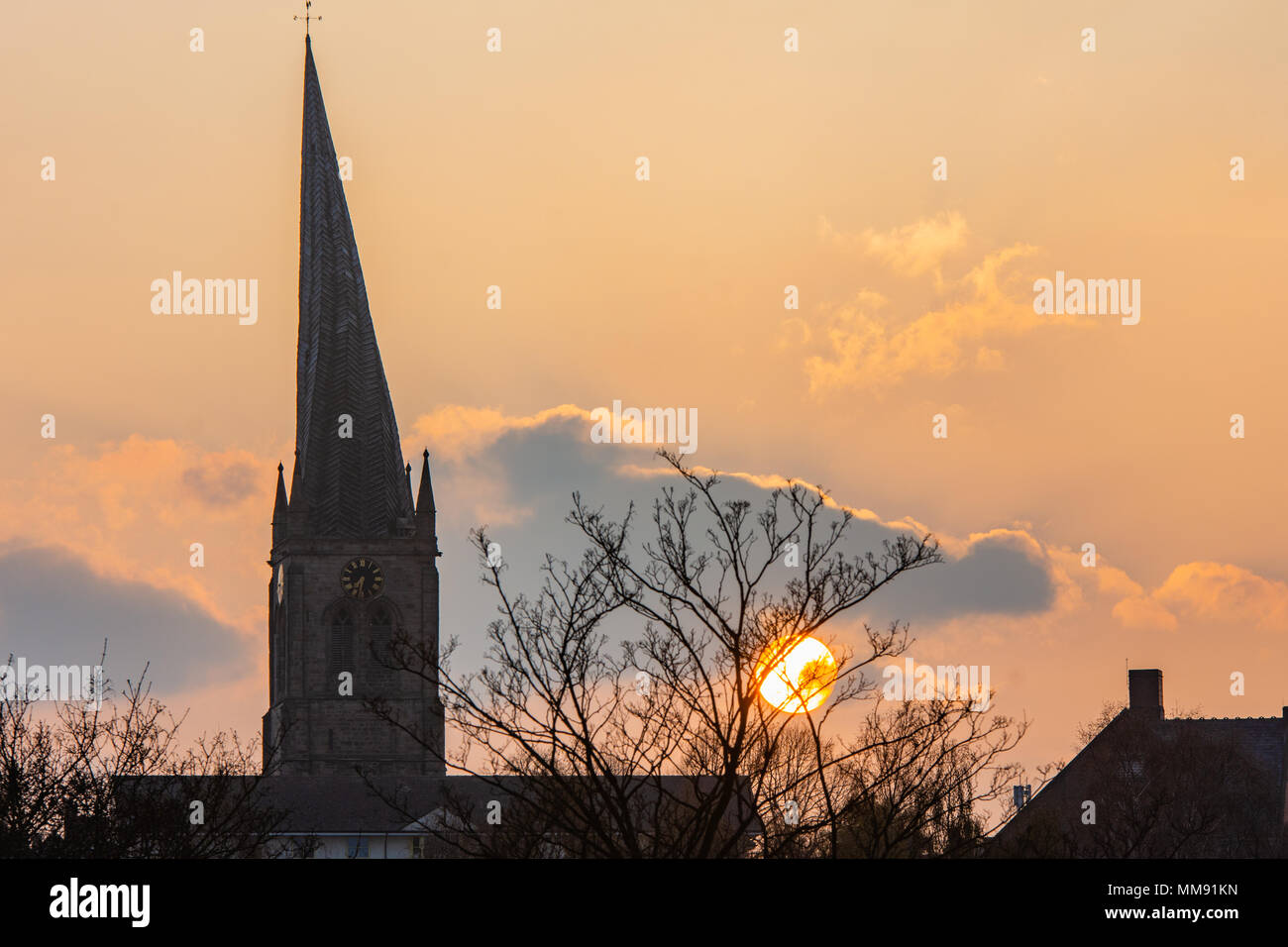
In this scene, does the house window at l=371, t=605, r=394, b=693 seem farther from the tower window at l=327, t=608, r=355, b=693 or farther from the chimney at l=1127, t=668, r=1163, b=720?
the chimney at l=1127, t=668, r=1163, b=720

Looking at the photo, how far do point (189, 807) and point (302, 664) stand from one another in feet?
214

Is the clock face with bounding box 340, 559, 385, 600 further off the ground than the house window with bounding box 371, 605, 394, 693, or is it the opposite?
the clock face with bounding box 340, 559, 385, 600

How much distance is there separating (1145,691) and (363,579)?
142ft

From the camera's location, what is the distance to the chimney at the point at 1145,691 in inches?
2665

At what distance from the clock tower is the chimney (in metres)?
34.9

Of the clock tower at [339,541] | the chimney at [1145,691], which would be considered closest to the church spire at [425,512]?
the clock tower at [339,541]

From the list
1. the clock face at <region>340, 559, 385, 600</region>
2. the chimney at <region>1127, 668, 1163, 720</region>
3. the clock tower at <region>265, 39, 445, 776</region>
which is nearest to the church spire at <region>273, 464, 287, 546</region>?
the clock tower at <region>265, 39, 445, 776</region>

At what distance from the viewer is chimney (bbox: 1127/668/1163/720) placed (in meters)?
67.7

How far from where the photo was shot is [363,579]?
3875 inches

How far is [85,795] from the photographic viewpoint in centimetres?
2945

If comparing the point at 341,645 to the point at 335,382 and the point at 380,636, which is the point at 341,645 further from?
the point at 335,382

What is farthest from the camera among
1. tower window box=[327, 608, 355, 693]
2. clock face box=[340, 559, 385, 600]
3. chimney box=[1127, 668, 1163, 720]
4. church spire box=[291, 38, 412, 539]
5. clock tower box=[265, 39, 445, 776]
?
church spire box=[291, 38, 412, 539]

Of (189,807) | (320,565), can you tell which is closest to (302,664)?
(320,565)
